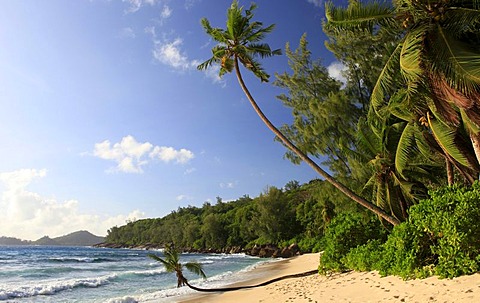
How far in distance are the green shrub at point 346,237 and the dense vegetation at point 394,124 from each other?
4 cm

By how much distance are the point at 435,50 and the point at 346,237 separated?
8466mm

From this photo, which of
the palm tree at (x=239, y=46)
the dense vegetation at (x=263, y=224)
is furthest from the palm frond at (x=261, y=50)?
the dense vegetation at (x=263, y=224)

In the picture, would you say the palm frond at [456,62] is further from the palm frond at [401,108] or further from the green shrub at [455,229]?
the palm frond at [401,108]

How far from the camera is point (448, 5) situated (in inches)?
353

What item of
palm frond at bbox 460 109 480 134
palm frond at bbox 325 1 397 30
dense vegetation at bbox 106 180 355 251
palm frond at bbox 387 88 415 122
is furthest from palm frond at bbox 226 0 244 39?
dense vegetation at bbox 106 180 355 251

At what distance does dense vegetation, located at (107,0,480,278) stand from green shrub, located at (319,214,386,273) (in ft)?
0.14

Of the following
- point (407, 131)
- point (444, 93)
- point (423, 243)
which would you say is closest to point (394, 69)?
point (444, 93)

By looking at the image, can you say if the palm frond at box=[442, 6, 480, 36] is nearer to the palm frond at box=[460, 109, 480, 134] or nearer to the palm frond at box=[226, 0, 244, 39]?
the palm frond at box=[460, 109, 480, 134]

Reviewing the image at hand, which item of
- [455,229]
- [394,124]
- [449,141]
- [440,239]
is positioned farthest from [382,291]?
[394,124]

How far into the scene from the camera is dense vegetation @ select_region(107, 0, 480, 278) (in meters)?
8.37

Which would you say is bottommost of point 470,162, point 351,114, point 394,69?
point 470,162

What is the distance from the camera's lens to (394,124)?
1516 cm

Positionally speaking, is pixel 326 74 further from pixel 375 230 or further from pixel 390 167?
pixel 375 230

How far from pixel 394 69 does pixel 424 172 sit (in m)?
8.26
